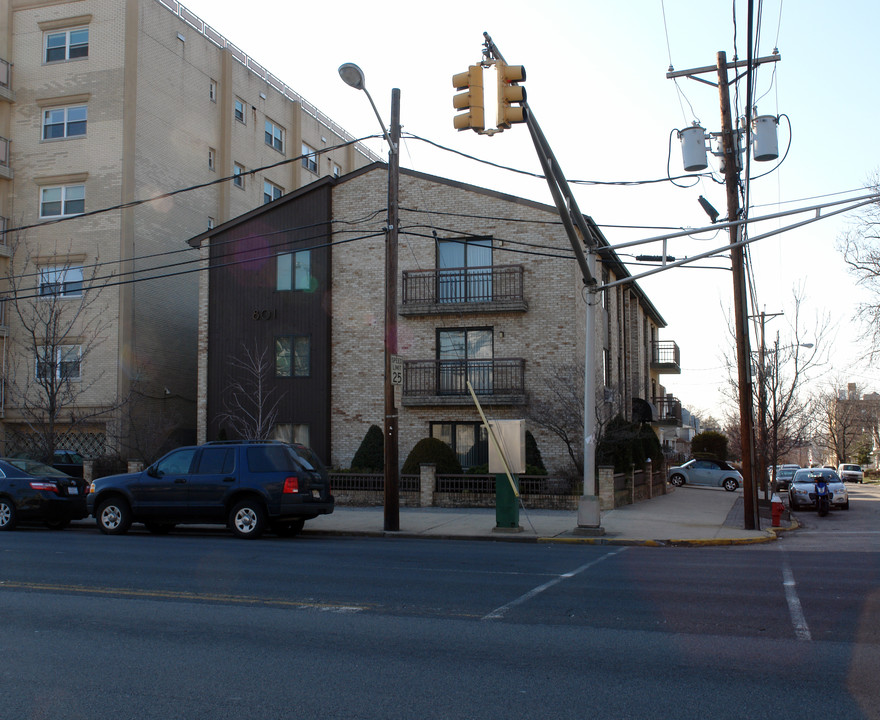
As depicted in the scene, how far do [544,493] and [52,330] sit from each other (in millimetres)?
16108

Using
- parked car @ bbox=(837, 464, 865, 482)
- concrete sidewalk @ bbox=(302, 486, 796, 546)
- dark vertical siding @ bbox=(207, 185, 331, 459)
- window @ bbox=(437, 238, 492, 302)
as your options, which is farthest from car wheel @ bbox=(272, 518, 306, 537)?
parked car @ bbox=(837, 464, 865, 482)

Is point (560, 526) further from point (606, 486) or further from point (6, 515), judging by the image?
point (6, 515)

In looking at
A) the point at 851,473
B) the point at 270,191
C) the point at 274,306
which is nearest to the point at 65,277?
the point at 274,306

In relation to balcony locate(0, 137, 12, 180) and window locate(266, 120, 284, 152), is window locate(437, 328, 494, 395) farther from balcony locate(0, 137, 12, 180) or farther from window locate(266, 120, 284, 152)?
window locate(266, 120, 284, 152)

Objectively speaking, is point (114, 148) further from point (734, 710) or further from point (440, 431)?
point (734, 710)

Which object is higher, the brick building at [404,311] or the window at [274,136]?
the window at [274,136]

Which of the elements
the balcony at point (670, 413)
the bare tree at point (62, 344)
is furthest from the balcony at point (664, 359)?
the bare tree at point (62, 344)

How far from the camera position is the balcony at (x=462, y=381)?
82.2ft

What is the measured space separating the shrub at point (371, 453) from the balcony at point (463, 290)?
12.9 ft

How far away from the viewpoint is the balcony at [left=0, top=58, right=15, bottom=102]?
1217 inches

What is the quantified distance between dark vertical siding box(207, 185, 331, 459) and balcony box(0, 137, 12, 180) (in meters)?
9.11

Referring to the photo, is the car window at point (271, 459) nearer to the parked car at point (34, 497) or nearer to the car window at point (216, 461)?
the car window at point (216, 461)

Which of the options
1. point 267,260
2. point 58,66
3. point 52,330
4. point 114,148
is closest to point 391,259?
point 267,260

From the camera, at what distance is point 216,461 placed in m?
15.7
